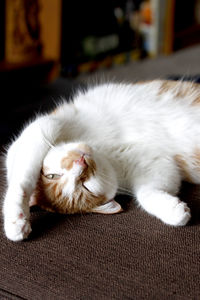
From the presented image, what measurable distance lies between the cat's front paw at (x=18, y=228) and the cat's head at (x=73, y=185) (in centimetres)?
17

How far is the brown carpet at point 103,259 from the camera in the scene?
89 centimetres

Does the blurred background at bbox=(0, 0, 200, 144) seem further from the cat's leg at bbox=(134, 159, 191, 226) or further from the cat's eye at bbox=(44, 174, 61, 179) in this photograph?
the cat's leg at bbox=(134, 159, 191, 226)

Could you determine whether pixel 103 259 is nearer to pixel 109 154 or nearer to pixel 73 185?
pixel 73 185

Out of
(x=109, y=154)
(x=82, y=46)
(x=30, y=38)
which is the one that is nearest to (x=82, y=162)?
(x=109, y=154)

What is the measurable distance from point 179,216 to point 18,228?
1.44 feet

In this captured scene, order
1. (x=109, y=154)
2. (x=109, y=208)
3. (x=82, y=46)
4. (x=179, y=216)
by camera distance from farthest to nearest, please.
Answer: (x=82, y=46) → (x=109, y=154) → (x=109, y=208) → (x=179, y=216)

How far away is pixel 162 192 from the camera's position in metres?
1.25

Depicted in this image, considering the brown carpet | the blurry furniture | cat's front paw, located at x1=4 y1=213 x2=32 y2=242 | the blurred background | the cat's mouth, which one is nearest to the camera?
the brown carpet

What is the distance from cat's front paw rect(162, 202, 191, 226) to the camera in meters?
1.10

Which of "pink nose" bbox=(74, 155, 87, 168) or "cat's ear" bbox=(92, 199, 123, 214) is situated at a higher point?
"pink nose" bbox=(74, 155, 87, 168)

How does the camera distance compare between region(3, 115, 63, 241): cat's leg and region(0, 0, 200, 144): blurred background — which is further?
region(0, 0, 200, 144): blurred background

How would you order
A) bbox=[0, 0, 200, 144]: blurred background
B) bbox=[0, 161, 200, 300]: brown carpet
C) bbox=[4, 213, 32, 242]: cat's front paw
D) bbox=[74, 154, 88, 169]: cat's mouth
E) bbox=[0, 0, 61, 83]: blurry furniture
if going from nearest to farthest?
bbox=[0, 161, 200, 300]: brown carpet → bbox=[4, 213, 32, 242]: cat's front paw → bbox=[74, 154, 88, 169]: cat's mouth → bbox=[0, 0, 200, 144]: blurred background → bbox=[0, 0, 61, 83]: blurry furniture

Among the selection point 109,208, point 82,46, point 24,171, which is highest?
point 24,171

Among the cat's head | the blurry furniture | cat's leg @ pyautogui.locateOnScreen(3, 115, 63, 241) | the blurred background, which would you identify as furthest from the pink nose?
the blurry furniture
